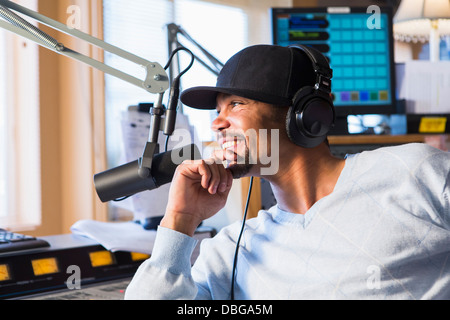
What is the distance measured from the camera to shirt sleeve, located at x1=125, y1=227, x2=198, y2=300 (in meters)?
0.89

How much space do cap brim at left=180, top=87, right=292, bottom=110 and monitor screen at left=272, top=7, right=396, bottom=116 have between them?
723mm

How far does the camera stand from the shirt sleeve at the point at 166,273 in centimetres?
89

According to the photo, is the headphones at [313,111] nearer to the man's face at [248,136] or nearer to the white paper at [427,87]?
the man's face at [248,136]

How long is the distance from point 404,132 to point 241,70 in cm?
90

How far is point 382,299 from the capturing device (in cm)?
82

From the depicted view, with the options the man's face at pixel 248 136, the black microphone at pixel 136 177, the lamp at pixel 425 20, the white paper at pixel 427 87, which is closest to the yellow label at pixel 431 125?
the white paper at pixel 427 87

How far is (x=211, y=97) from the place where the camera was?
3.35ft

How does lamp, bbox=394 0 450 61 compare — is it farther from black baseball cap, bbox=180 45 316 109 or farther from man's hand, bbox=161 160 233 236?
man's hand, bbox=161 160 233 236

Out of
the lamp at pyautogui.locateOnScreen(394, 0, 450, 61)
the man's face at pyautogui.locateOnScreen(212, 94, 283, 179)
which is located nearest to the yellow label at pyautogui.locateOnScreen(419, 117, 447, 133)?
the lamp at pyautogui.locateOnScreen(394, 0, 450, 61)

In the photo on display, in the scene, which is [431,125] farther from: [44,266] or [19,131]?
[19,131]

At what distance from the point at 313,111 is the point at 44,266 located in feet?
2.16

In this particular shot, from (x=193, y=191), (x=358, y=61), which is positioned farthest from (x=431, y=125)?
(x=193, y=191)

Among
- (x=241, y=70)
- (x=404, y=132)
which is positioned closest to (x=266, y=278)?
(x=241, y=70)

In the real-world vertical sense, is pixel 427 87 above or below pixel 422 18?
below
